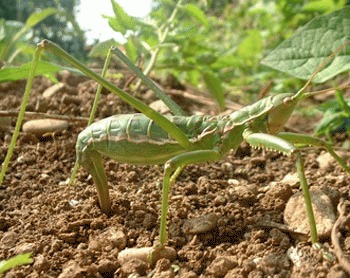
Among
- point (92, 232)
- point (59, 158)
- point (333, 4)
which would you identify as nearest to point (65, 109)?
point (59, 158)

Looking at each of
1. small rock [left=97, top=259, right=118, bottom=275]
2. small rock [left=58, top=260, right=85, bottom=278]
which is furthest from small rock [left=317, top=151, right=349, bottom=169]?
small rock [left=58, top=260, right=85, bottom=278]

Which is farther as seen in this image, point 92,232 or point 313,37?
point 313,37

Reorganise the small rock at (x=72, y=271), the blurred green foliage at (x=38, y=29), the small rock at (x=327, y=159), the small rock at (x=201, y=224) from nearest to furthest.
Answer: the small rock at (x=72, y=271), the small rock at (x=201, y=224), the small rock at (x=327, y=159), the blurred green foliage at (x=38, y=29)

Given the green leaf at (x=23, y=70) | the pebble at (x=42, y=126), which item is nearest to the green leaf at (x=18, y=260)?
the green leaf at (x=23, y=70)

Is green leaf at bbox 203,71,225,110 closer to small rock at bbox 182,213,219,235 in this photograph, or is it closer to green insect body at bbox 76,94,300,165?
green insect body at bbox 76,94,300,165

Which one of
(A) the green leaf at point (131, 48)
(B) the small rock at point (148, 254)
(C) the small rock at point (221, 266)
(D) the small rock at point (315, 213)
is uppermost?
(A) the green leaf at point (131, 48)

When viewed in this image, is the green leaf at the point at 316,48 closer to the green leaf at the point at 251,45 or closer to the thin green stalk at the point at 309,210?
the thin green stalk at the point at 309,210

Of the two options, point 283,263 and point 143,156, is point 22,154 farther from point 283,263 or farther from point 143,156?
point 283,263
